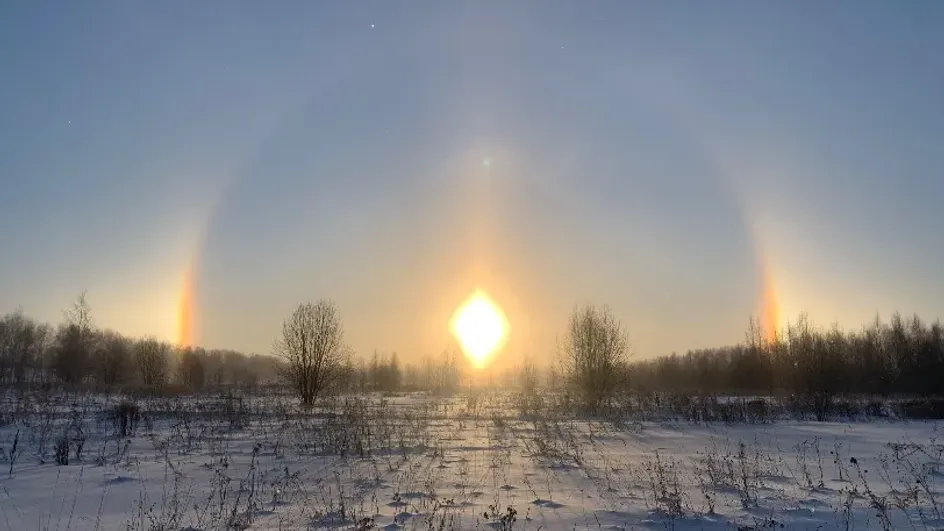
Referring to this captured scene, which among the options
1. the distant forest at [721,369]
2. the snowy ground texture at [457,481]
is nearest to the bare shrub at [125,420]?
the snowy ground texture at [457,481]

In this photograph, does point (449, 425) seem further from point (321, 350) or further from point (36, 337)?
point (36, 337)

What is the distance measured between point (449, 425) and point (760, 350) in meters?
63.9

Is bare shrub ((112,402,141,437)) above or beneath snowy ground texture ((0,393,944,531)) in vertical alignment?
above

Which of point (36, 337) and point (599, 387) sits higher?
point (36, 337)

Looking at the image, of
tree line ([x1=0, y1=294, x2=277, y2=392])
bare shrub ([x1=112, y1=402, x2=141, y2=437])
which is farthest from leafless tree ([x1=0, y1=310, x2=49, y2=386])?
bare shrub ([x1=112, y1=402, x2=141, y2=437])

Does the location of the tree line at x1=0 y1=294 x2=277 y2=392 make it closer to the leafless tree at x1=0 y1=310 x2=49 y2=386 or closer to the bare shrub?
the leafless tree at x1=0 y1=310 x2=49 y2=386

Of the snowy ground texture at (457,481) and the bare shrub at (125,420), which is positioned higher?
the bare shrub at (125,420)

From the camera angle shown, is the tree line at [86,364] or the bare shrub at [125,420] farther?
the tree line at [86,364]

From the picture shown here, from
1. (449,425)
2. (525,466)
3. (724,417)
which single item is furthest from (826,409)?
(525,466)

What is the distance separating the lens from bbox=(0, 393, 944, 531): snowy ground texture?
21.8 feet

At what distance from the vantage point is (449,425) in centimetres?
1883

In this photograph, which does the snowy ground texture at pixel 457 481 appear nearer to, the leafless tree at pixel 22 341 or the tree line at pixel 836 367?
the tree line at pixel 836 367

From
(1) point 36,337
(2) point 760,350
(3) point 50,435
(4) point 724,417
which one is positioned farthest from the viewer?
(1) point 36,337

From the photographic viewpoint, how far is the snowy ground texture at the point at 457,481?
21.8 feet
